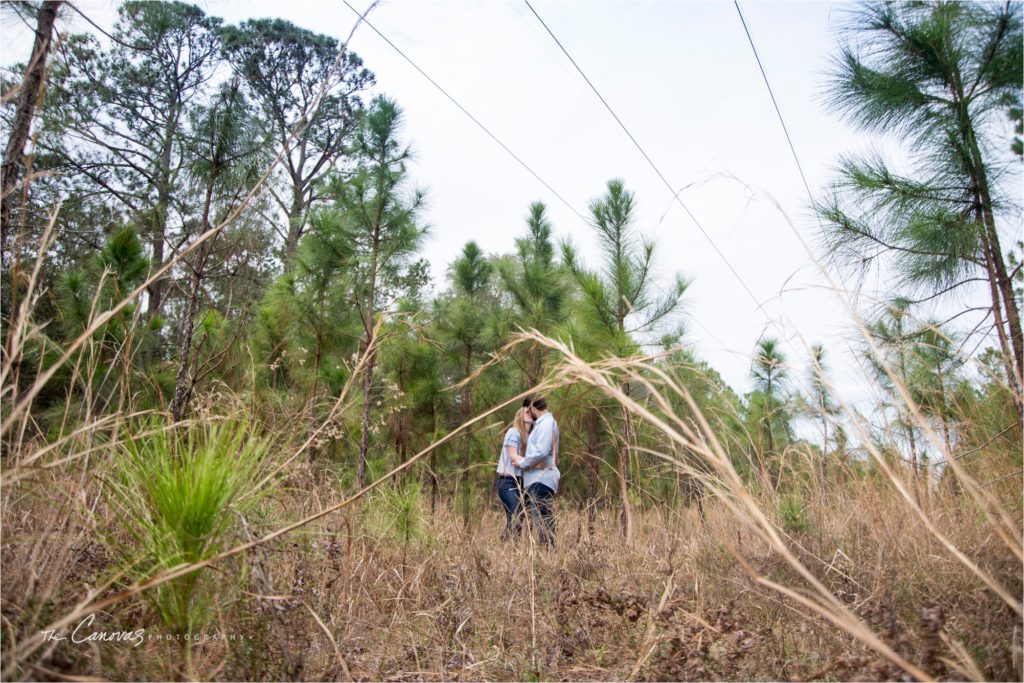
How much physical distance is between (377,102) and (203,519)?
9.06 meters

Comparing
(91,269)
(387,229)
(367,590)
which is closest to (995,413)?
(367,590)

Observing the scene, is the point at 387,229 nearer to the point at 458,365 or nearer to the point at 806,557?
the point at 458,365

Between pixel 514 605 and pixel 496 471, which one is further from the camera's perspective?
pixel 496 471

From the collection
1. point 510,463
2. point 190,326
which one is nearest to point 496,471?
point 510,463

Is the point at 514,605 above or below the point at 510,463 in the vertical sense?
below

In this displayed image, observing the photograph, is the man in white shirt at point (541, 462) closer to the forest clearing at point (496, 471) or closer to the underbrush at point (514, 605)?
the forest clearing at point (496, 471)

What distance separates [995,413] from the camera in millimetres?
4688

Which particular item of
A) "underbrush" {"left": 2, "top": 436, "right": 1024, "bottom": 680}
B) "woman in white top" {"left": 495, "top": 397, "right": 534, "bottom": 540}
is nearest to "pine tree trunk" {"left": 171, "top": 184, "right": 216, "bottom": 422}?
"underbrush" {"left": 2, "top": 436, "right": 1024, "bottom": 680}

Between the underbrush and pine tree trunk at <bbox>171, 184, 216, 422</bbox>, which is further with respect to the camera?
pine tree trunk at <bbox>171, 184, 216, 422</bbox>

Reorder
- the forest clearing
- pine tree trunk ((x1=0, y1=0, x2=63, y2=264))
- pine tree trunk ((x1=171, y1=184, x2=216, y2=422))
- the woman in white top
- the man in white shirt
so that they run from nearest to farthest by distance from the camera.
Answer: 1. the forest clearing
2. pine tree trunk ((x1=0, y1=0, x2=63, y2=264))
3. pine tree trunk ((x1=171, y1=184, x2=216, y2=422))
4. the man in white shirt
5. the woman in white top

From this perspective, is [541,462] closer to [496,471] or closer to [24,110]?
[496,471]

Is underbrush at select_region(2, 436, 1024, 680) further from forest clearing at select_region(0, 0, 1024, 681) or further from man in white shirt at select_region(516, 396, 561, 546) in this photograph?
man in white shirt at select_region(516, 396, 561, 546)

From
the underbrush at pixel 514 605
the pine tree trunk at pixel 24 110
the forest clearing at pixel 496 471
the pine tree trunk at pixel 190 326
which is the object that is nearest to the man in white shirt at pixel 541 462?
the forest clearing at pixel 496 471

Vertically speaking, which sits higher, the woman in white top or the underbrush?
the woman in white top
